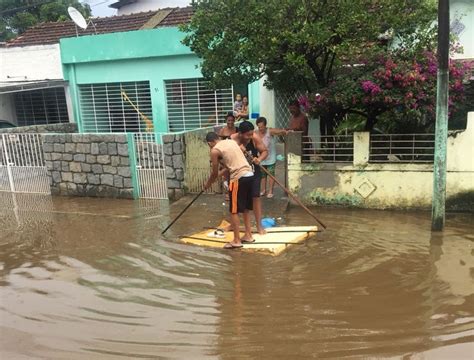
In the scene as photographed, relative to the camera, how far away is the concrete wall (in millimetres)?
7438

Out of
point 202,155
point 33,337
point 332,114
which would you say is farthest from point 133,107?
point 33,337

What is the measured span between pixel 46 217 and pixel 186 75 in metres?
6.70

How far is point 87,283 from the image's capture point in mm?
5254

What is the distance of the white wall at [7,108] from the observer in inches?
673

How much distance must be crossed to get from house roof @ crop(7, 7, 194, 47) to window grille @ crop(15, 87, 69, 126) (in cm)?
174

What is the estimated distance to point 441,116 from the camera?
21.1 ft

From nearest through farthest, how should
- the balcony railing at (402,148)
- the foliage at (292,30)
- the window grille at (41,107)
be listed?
1. the foliage at (292,30)
2. the balcony railing at (402,148)
3. the window grille at (41,107)

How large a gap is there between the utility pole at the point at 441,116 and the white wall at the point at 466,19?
5.00 metres

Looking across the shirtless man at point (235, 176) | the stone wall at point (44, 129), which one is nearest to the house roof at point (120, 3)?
the stone wall at point (44, 129)

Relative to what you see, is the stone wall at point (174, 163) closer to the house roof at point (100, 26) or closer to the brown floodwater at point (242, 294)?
the brown floodwater at point (242, 294)

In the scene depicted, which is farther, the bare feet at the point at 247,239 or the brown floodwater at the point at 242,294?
the bare feet at the point at 247,239

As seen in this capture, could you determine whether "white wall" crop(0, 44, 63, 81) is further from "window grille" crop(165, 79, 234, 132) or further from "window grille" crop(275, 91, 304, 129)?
"window grille" crop(275, 91, 304, 129)

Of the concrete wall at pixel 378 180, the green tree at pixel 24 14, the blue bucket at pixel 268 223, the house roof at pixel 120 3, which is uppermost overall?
the house roof at pixel 120 3

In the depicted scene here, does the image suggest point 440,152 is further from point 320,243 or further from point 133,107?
point 133,107
